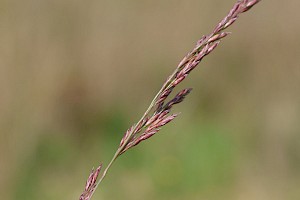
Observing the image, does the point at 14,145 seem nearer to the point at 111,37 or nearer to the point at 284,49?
the point at 111,37

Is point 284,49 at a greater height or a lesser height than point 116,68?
lesser

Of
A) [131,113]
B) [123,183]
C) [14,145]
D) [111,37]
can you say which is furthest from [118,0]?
[14,145]

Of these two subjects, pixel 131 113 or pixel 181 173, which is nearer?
pixel 181 173

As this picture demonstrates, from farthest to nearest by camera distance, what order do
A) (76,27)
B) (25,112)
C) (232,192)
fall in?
(76,27), (232,192), (25,112)

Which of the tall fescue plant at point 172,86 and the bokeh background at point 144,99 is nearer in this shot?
the tall fescue plant at point 172,86

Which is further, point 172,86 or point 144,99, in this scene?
point 144,99

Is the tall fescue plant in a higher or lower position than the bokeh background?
higher

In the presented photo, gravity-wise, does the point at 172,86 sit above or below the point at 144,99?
above

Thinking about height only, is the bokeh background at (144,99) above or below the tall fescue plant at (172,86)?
below
